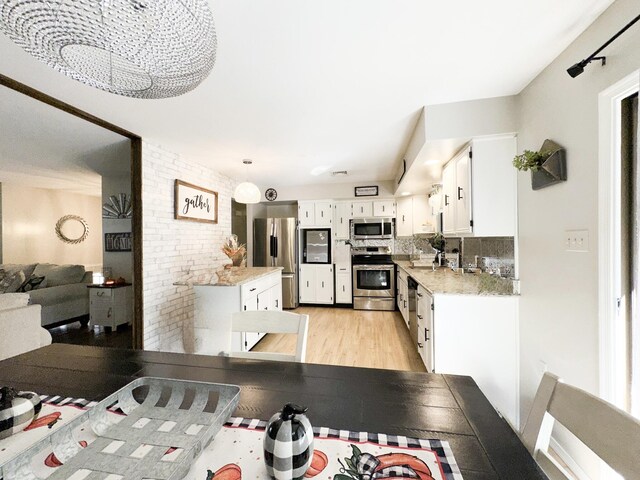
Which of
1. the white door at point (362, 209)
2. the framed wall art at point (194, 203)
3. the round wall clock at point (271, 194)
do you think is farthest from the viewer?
the round wall clock at point (271, 194)

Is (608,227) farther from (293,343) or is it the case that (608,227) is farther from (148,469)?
(293,343)

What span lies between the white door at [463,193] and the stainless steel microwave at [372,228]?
2.38m

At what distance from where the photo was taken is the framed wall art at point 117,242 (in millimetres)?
4465

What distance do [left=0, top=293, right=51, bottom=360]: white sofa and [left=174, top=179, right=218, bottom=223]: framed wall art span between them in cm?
155

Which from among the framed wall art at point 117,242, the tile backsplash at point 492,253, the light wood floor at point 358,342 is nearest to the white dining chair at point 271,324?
the light wood floor at point 358,342

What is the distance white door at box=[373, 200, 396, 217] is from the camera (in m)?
4.87

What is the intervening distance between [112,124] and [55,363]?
220 centimetres

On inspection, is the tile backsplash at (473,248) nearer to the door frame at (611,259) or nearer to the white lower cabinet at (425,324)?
the white lower cabinet at (425,324)

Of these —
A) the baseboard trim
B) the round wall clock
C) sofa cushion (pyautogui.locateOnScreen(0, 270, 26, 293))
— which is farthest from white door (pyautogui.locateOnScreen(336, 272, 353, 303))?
sofa cushion (pyautogui.locateOnScreen(0, 270, 26, 293))

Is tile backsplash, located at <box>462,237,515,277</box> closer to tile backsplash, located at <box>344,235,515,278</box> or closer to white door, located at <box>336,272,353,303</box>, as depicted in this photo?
tile backsplash, located at <box>344,235,515,278</box>

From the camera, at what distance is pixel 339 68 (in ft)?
5.31

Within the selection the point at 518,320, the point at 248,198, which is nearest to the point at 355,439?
the point at 518,320

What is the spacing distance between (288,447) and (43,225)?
7455 mm

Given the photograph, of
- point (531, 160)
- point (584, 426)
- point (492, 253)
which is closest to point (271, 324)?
point (584, 426)
